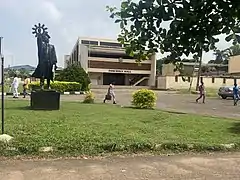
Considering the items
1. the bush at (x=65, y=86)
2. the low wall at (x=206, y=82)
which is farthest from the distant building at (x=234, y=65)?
the bush at (x=65, y=86)

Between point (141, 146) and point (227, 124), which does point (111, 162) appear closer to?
point (141, 146)

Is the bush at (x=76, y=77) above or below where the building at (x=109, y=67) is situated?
A: below

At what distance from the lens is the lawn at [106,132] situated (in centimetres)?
856

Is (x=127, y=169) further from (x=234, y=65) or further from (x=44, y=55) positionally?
(x=234, y=65)

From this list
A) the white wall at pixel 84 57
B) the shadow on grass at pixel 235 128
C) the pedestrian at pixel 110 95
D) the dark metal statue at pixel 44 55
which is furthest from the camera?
the white wall at pixel 84 57

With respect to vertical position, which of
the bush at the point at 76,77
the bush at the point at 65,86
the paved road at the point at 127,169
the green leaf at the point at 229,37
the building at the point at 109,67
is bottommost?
the paved road at the point at 127,169

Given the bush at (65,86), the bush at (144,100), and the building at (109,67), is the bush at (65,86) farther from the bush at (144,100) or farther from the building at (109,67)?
the building at (109,67)

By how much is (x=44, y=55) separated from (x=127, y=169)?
35.1ft

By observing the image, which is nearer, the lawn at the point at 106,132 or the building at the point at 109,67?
the lawn at the point at 106,132

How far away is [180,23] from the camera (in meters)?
2.29

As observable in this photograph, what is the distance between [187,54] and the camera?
2.46m

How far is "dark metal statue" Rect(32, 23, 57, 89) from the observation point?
16.9 meters

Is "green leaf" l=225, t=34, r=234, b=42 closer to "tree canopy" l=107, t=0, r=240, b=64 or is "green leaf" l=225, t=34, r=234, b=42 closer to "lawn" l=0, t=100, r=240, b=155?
"tree canopy" l=107, t=0, r=240, b=64

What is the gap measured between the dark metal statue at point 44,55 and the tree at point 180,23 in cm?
1488
